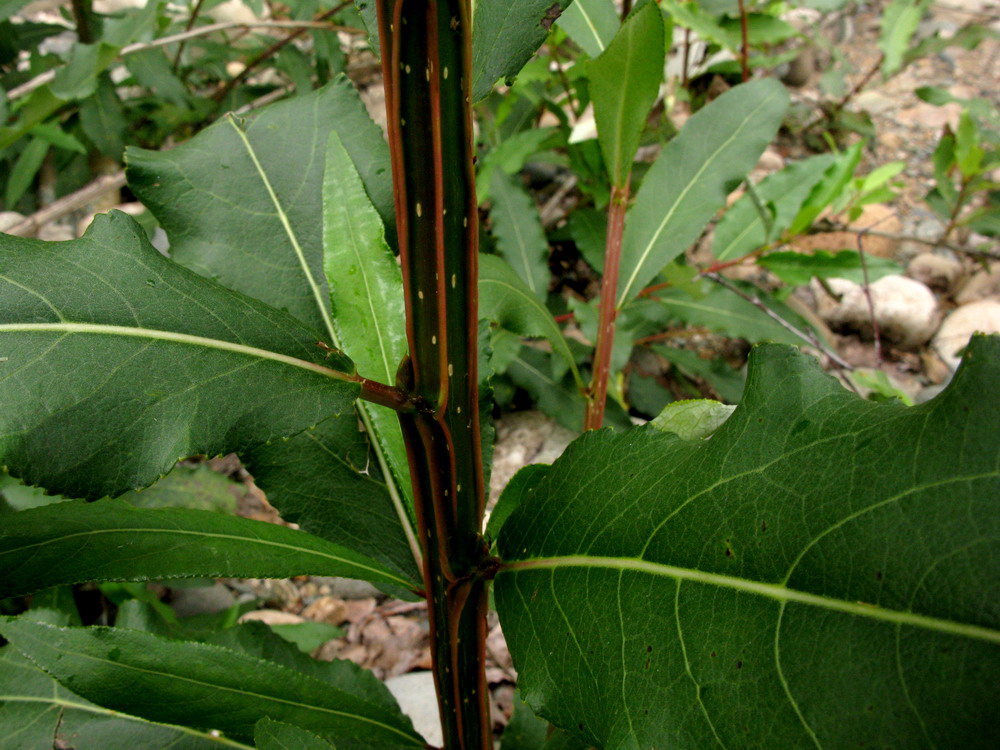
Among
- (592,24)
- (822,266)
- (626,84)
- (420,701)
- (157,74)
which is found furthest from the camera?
(157,74)

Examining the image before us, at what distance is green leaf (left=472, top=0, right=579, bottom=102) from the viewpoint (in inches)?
21.0

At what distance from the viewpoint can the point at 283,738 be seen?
542 millimetres

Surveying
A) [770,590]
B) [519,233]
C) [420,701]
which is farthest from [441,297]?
[519,233]

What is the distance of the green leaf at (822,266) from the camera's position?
1.49 metres

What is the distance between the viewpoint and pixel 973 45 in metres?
2.34

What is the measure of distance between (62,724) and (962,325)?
225 cm

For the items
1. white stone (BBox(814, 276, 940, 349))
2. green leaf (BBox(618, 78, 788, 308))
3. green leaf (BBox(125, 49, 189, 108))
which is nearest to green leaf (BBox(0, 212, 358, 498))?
green leaf (BBox(618, 78, 788, 308))

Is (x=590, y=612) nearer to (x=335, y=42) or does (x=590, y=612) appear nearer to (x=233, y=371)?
(x=233, y=371)

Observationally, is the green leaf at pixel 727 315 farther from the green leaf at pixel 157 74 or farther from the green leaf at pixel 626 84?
the green leaf at pixel 157 74

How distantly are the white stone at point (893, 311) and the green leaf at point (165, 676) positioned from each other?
185 cm

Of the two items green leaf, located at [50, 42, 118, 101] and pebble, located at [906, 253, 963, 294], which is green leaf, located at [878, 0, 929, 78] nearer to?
pebble, located at [906, 253, 963, 294]

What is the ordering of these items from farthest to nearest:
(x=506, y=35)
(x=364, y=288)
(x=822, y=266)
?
(x=822, y=266)
(x=364, y=288)
(x=506, y=35)

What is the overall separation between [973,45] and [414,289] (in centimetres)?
263

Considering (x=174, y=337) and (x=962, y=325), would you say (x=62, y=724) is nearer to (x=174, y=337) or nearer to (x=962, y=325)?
(x=174, y=337)
